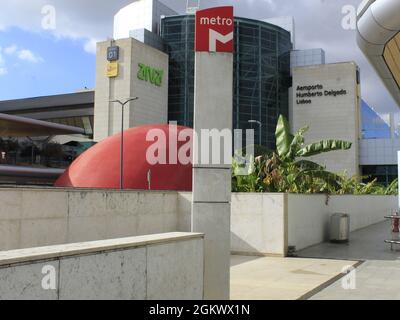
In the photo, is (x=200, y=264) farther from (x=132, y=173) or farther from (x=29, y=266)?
(x=132, y=173)

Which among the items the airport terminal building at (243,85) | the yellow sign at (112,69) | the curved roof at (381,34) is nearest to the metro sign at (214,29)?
the curved roof at (381,34)

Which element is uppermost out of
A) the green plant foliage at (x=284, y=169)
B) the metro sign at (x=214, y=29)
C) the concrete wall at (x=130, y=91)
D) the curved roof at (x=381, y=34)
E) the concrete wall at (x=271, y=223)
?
the concrete wall at (x=130, y=91)

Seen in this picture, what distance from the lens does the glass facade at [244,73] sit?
66.6 meters

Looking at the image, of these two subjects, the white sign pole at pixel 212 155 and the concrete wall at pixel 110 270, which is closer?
the concrete wall at pixel 110 270

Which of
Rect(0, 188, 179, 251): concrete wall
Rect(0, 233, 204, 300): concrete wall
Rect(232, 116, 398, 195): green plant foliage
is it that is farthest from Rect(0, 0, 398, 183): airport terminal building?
Rect(0, 233, 204, 300): concrete wall

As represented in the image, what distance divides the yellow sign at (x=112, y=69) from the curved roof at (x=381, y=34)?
50.8 m

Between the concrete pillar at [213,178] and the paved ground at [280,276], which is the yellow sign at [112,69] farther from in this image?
the concrete pillar at [213,178]

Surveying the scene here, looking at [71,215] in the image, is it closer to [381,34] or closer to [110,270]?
[110,270]

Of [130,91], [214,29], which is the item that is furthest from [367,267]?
[130,91]

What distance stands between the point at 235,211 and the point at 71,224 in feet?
18.3

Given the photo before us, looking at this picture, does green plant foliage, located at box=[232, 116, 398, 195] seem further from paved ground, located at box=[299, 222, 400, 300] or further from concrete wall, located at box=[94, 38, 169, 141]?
concrete wall, located at box=[94, 38, 169, 141]

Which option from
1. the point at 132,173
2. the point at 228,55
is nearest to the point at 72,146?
the point at 132,173

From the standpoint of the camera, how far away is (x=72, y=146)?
57.6m

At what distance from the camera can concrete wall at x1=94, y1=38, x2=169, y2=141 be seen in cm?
6138
